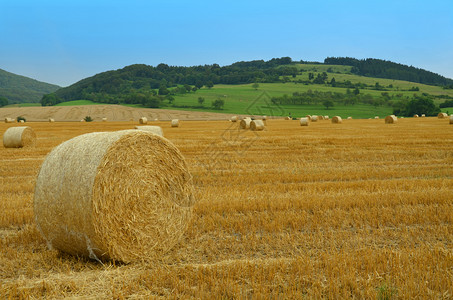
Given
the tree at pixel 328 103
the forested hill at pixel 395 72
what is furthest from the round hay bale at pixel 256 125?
the forested hill at pixel 395 72

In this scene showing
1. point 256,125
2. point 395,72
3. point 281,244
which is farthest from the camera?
point 395,72

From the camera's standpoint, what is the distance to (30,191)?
8898 millimetres

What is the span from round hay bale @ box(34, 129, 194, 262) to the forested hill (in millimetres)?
127426

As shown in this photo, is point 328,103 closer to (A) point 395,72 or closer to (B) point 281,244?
(A) point 395,72

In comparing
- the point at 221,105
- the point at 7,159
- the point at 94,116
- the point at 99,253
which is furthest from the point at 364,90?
the point at 99,253

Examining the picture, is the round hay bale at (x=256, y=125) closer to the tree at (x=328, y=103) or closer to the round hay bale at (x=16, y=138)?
the round hay bale at (x=16, y=138)

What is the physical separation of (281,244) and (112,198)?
92.4 inches

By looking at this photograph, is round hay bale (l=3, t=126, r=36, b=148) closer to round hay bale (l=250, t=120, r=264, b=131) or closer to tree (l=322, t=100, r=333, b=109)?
round hay bale (l=250, t=120, r=264, b=131)

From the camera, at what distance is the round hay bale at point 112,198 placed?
5.07 metres

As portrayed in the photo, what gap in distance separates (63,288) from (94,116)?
5769 cm

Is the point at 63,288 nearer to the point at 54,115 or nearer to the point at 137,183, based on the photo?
the point at 137,183

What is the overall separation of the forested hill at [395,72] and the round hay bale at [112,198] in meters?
127

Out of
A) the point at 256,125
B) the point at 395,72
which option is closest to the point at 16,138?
the point at 256,125

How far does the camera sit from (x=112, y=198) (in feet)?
17.3
